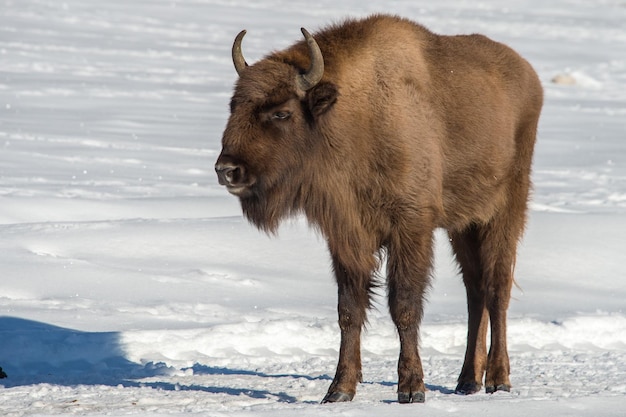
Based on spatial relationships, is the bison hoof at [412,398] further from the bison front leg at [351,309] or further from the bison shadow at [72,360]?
the bison shadow at [72,360]

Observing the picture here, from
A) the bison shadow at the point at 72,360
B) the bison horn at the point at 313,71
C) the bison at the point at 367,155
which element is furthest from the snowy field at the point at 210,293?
the bison horn at the point at 313,71

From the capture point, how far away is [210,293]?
726cm

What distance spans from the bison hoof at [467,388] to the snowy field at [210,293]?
57 millimetres

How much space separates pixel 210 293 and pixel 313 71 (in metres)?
2.81

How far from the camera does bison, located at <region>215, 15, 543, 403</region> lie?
4.86 metres

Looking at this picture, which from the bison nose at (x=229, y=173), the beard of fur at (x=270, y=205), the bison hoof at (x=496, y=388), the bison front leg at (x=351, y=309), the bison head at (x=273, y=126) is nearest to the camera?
the bison nose at (x=229, y=173)

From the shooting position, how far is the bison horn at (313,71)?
4789mm

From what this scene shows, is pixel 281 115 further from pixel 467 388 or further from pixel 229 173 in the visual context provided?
pixel 467 388

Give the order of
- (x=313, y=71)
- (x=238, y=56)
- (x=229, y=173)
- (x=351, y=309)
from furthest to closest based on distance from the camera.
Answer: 1. (x=351, y=309)
2. (x=238, y=56)
3. (x=313, y=71)
4. (x=229, y=173)

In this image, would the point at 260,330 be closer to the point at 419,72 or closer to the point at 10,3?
the point at 419,72

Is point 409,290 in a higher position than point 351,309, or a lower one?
higher

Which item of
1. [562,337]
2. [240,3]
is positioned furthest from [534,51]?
[562,337]

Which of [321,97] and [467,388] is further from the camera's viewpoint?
[467,388]

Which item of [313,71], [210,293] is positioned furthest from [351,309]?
[210,293]
